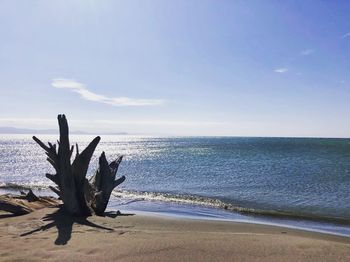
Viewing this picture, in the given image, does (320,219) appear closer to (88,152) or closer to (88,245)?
(88,152)

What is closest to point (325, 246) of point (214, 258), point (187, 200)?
point (214, 258)

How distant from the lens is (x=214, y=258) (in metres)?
8.35

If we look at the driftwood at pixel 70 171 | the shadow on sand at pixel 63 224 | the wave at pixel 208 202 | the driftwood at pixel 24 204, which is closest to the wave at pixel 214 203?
the wave at pixel 208 202

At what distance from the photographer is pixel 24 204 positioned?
46.3 feet

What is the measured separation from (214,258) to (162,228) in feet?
14.4

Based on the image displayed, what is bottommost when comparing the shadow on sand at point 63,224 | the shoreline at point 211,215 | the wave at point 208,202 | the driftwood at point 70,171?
the wave at point 208,202

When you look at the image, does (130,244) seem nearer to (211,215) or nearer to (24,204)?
(24,204)

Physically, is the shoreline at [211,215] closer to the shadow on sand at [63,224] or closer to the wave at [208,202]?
the wave at [208,202]

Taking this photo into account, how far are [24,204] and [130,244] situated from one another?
6.64 meters

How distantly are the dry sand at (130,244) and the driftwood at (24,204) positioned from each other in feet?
2.52

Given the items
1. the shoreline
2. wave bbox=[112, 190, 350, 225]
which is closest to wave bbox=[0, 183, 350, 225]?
wave bbox=[112, 190, 350, 225]

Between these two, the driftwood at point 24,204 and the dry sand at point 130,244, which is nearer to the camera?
the dry sand at point 130,244

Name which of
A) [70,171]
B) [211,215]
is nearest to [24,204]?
[70,171]

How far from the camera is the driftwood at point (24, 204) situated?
1326 centimetres
